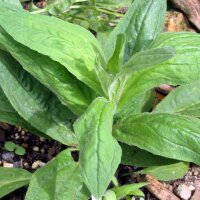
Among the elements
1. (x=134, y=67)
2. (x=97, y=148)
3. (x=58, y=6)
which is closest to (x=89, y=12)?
(x=58, y=6)

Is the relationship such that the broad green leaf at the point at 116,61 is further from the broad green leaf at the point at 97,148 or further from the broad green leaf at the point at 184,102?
the broad green leaf at the point at 184,102

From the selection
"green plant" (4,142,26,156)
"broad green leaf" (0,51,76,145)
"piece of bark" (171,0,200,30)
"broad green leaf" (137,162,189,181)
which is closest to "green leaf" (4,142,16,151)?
"green plant" (4,142,26,156)

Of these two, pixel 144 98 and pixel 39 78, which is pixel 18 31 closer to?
pixel 39 78

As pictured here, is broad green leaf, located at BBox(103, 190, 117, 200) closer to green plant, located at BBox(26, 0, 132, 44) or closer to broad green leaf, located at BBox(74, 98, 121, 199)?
broad green leaf, located at BBox(74, 98, 121, 199)

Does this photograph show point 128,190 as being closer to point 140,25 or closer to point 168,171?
point 168,171

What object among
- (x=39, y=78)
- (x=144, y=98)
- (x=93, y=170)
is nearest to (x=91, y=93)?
(x=39, y=78)
